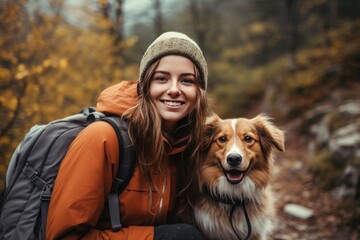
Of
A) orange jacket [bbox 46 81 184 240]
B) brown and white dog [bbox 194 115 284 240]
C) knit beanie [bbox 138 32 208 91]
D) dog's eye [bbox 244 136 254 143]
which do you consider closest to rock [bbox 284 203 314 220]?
brown and white dog [bbox 194 115 284 240]

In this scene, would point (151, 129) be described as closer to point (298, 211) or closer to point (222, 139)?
point (222, 139)

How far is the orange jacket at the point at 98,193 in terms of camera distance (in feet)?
6.04

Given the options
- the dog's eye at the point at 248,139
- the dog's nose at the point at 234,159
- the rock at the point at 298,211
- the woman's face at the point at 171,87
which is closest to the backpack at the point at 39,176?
the woman's face at the point at 171,87

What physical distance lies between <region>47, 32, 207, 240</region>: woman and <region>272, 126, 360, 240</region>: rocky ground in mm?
2182

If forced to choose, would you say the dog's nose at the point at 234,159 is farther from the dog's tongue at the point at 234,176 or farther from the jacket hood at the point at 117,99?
the jacket hood at the point at 117,99

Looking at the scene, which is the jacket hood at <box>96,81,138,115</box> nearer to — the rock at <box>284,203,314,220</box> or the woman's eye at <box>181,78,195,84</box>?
the woman's eye at <box>181,78,195,84</box>

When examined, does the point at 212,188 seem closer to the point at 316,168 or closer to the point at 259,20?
the point at 316,168

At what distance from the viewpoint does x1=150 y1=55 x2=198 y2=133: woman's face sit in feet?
7.55

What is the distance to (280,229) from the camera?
410cm

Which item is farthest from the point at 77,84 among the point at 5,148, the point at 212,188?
the point at 212,188

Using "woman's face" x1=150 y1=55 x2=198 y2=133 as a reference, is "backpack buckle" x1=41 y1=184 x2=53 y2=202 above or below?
below

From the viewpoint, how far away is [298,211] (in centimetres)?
441

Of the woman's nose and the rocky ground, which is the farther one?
the rocky ground

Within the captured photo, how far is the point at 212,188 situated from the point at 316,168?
285 cm
